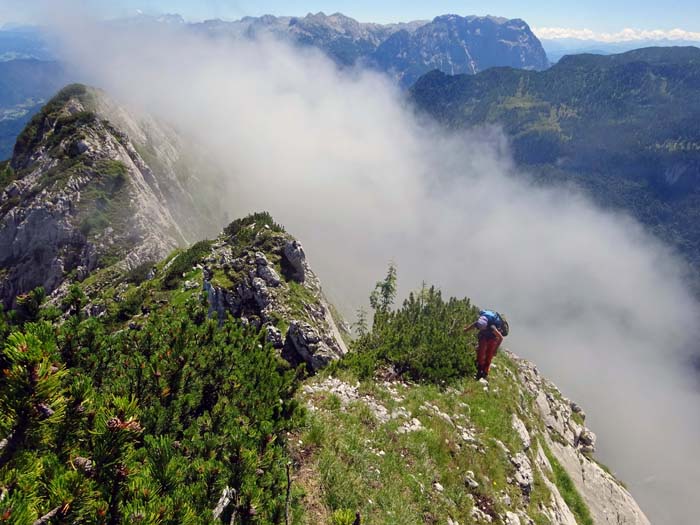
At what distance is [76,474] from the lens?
3328 millimetres

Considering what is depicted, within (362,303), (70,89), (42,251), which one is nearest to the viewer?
(42,251)

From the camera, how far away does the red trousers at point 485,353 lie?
21.7m

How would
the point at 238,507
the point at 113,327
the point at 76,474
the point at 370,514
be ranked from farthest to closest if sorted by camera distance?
the point at 113,327 < the point at 370,514 < the point at 238,507 < the point at 76,474

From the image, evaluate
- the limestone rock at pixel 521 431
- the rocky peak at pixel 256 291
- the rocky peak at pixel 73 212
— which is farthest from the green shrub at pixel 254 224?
the limestone rock at pixel 521 431

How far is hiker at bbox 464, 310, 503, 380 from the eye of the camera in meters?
21.1

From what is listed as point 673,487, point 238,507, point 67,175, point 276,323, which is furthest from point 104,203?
point 673,487

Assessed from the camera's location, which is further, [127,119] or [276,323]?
[127,119]

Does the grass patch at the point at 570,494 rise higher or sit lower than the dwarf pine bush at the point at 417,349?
lower

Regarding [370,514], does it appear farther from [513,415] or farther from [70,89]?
[70,89]

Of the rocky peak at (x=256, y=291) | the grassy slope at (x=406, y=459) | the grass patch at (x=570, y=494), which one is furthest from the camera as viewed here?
the rocky peak at (x=256, y=291)

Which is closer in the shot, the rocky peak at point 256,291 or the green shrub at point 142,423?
the green shrub at point 142,423

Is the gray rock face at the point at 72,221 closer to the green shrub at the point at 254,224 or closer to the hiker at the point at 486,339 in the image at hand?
the green shrub at the point at 254,224

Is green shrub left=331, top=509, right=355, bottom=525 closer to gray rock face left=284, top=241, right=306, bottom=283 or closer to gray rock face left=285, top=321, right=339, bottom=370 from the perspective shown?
gray rock face left=285, top=321, right=339, bottom=370

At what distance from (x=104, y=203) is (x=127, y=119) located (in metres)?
56.3
